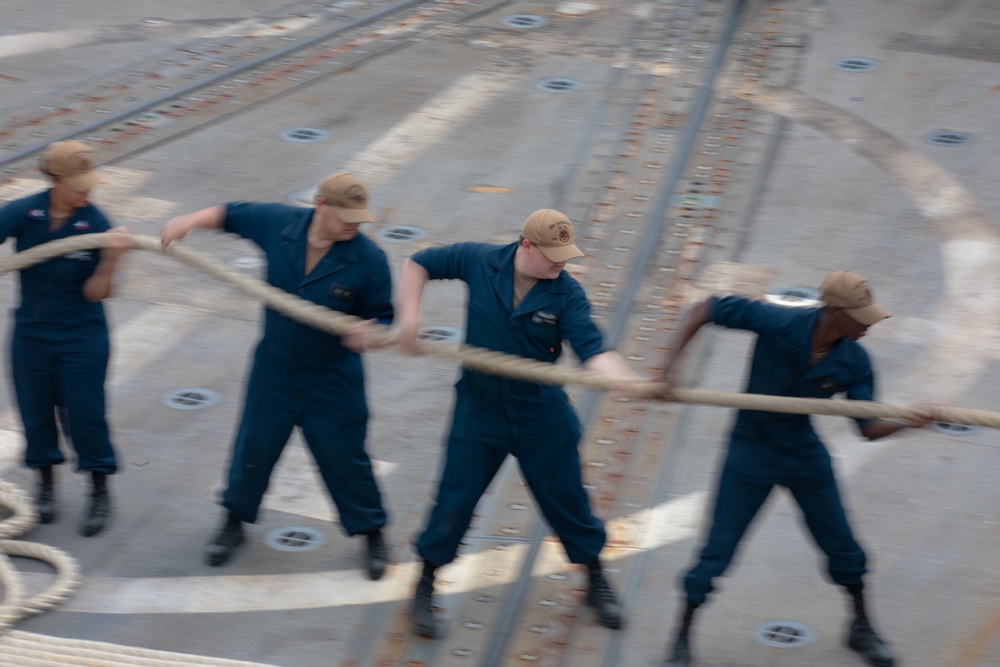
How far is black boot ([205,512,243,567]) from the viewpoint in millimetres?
5801

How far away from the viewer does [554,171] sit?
9148mm

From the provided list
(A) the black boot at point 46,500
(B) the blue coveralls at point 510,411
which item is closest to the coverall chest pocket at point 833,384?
(B) the blue coveralls at point 510,411

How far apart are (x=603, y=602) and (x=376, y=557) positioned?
974 mm

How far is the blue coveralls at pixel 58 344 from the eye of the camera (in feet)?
18.3

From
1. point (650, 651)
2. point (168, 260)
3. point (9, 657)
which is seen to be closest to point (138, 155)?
point (168, 260)

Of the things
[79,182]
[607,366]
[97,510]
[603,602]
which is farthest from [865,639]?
[79,182]

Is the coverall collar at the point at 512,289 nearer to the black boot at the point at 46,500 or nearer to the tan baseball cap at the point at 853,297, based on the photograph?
the tan baseball cap at the point at 853,297

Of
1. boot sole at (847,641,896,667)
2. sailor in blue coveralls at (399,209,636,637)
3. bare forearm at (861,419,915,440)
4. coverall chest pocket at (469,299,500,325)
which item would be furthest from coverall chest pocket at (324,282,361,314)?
boot sole at (847,641,896,667)

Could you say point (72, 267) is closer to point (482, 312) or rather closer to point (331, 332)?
point (331, 332)

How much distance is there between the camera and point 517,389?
506 cm

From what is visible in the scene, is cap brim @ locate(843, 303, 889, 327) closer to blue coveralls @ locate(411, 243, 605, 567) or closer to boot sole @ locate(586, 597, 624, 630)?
blue coveralls @ locate(411, 243, 605, 567)

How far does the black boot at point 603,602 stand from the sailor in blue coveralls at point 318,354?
35.7 inches

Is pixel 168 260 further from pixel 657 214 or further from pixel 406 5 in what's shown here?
pixel 406 5

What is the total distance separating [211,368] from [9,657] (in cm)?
235
